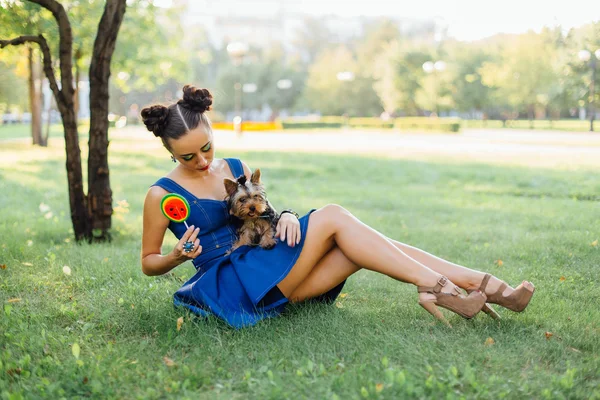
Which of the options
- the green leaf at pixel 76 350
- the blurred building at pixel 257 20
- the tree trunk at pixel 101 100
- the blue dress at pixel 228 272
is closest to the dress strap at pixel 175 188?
the blue dress at pixel 228 272

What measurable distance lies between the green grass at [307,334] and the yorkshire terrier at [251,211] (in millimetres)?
491

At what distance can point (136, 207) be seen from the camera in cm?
924

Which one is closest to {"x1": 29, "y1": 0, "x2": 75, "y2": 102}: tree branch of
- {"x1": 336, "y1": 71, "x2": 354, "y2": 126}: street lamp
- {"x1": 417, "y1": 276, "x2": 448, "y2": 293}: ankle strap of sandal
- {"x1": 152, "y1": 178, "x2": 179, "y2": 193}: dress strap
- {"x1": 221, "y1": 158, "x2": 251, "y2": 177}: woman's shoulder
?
{"x1": 221, "y1": 158, "x2": 251, "y2": 177}: woman's shoulder

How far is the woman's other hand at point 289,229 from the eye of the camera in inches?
141

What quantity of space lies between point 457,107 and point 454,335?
53.4 metres

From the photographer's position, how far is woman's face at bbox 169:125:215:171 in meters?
3.68

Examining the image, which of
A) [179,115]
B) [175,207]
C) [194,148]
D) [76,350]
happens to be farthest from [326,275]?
[76,350]

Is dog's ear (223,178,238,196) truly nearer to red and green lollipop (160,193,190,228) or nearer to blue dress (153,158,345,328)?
blue dress (153,158,345,328)

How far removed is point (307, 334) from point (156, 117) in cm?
147

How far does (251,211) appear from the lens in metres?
3.74

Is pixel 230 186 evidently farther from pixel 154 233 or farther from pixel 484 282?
pixel 484 282

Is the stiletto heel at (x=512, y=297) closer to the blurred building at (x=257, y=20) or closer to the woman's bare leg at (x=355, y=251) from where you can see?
the woman's bare leg at (x=355, y=251)

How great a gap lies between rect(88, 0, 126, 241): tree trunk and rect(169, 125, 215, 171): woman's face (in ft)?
8.71

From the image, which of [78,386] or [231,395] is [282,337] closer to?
[231,395]
